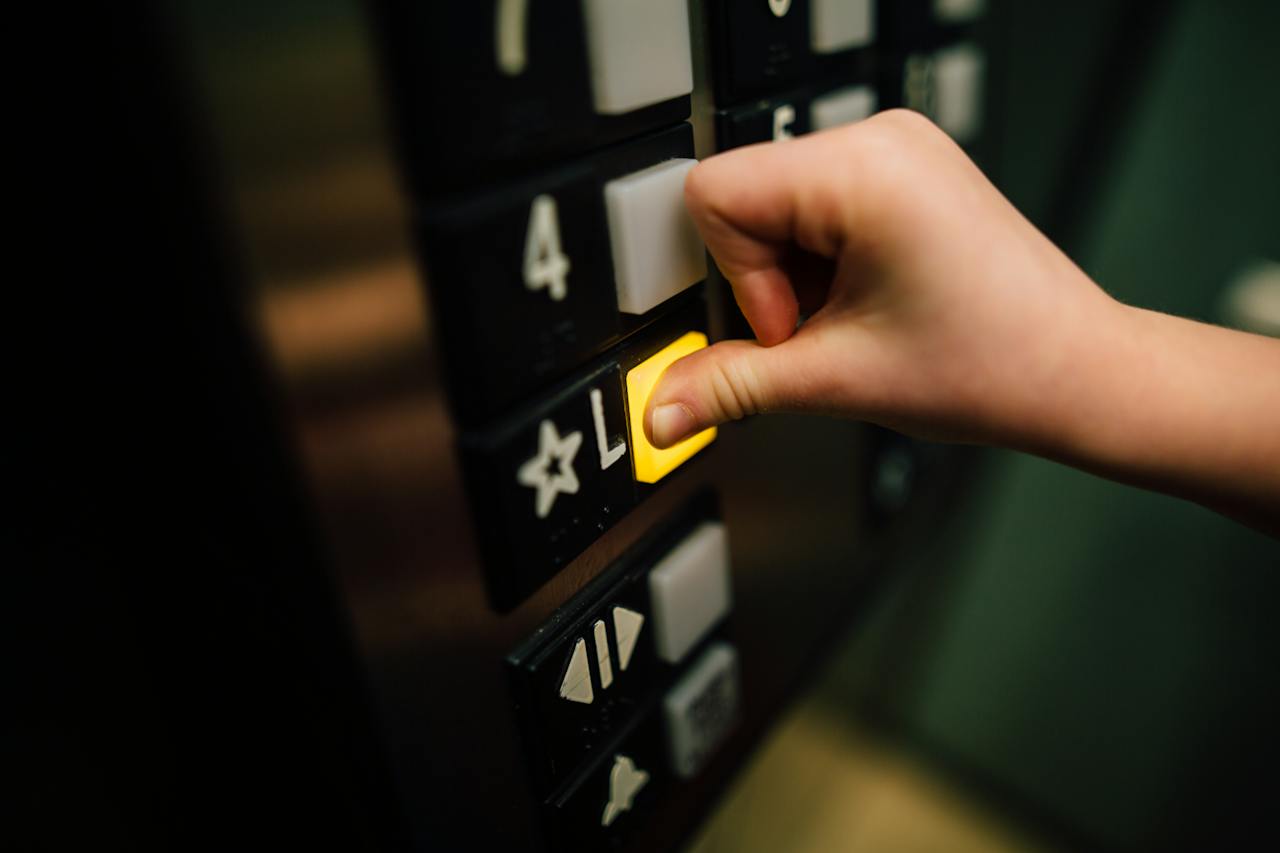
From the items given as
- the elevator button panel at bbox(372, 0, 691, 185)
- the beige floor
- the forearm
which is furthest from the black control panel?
the beige floor

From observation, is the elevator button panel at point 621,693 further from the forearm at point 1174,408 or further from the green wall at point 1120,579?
the green wall at point 1120,579

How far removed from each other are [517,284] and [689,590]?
0.18 meters

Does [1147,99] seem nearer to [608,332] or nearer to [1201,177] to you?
[1201,177]

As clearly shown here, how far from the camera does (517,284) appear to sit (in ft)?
0.88

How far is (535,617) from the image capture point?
0.33 meters

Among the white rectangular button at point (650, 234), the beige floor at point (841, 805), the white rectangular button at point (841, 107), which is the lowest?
the beige floor at point (841, 805)

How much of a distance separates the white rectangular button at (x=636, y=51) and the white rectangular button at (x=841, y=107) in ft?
0.36

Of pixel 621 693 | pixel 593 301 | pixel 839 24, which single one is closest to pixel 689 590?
pixel 621 693

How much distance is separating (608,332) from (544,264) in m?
0.04

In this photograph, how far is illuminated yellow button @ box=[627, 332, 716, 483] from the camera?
33 centimetres

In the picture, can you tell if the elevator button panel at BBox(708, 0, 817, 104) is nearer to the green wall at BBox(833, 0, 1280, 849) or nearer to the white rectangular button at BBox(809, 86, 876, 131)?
the white rectangular button at BBox(809, 86, 876, 131)

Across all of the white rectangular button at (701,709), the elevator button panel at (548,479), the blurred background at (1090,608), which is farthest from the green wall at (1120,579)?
the elevator button panel at (548,479)

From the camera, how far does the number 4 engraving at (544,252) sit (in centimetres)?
27

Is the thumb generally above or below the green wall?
above
